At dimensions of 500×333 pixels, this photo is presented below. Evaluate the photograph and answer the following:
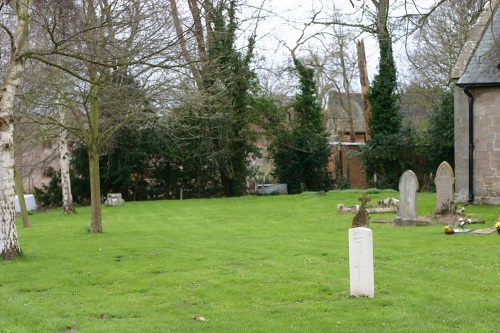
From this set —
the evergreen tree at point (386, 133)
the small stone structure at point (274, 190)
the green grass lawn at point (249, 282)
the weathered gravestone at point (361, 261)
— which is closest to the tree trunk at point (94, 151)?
the green grass lawn at point (249, 282)

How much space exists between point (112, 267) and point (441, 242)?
7.04m

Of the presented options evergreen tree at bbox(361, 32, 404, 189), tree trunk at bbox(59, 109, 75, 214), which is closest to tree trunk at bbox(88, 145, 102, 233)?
tree trunk at bbox(59, 109, 75, 214)

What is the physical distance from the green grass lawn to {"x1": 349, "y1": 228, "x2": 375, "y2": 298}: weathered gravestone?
19 centimetres

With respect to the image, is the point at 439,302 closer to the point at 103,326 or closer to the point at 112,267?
the point at 103,326

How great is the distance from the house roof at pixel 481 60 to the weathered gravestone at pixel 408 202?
18.9 feet

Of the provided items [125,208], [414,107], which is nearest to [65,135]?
[125,208]

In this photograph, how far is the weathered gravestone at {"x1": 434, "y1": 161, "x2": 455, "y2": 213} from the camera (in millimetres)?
19188

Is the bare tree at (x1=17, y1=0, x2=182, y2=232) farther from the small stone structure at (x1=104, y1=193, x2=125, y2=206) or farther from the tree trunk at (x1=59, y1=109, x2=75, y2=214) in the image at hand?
the small stone structure at (x1=104, y1=193, x2=125, y2=206)

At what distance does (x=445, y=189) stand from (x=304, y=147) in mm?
19054

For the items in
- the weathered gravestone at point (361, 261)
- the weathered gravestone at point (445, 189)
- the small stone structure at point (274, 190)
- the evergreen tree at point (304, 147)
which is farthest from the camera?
the evergreen tree at point (304, 147)

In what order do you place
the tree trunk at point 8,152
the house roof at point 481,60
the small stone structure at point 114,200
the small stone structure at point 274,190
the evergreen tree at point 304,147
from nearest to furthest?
the tree trunk at point 8,152 → the house roof at point 481,60 → the small stone structure at point 114,200 → the small stone structure at point 274,190 → the evergreen tree at point 304,147

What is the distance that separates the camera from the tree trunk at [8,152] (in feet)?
42.7

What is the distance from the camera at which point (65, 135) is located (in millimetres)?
27750

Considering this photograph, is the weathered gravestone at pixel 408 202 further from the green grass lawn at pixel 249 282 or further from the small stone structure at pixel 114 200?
the small stone structure at pixel 114 200
